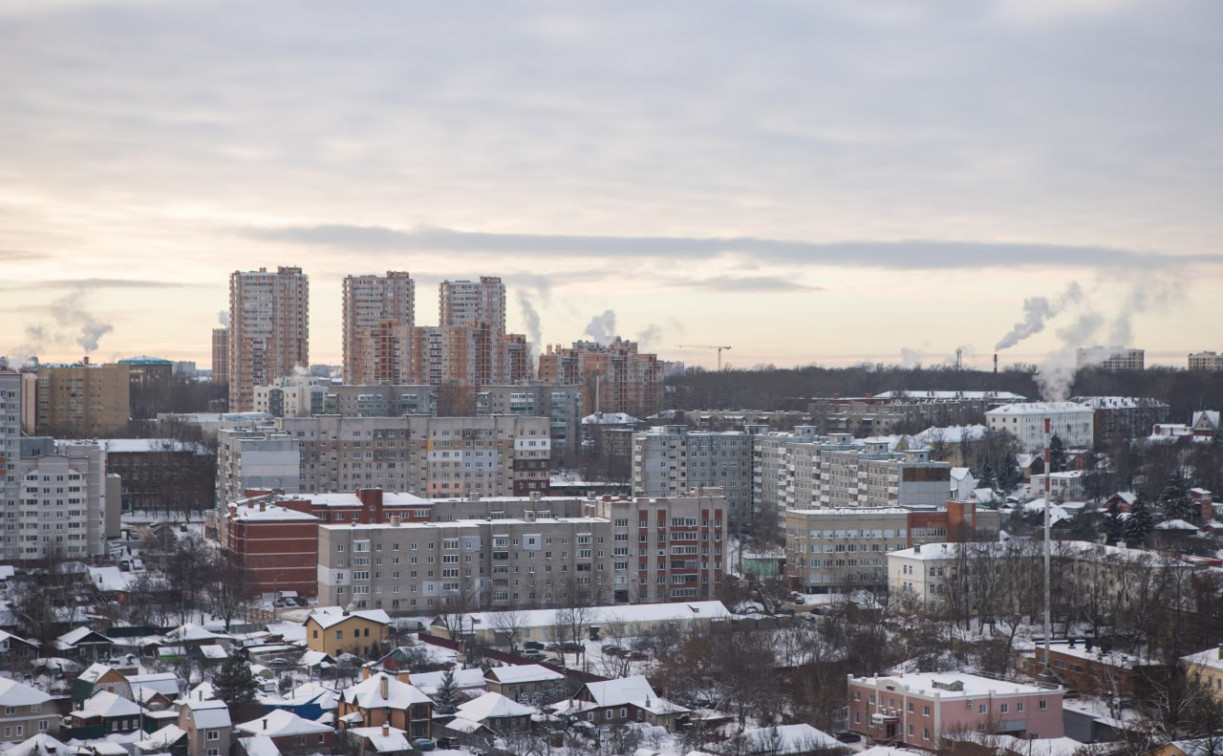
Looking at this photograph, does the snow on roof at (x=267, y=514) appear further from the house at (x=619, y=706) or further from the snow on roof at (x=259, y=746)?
the snow on roof at (x=259, y=746)

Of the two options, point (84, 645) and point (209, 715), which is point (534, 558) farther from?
point (209, 715)

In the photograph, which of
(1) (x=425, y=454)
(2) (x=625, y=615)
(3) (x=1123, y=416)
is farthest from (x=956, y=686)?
(3) (x=1123, y=416)

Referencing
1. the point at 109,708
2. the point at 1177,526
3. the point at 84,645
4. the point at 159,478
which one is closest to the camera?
the point at 109,708

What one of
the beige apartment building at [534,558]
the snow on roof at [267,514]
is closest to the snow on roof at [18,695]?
the beige apartment building at [534,558]

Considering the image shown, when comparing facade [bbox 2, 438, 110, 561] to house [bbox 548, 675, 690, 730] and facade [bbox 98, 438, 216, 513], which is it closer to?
facade [bbox 98, 438, 216, 513]

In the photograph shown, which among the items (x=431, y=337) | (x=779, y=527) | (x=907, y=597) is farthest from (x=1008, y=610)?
(x=431, y=337)

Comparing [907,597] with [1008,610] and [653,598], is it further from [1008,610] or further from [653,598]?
[653,598]

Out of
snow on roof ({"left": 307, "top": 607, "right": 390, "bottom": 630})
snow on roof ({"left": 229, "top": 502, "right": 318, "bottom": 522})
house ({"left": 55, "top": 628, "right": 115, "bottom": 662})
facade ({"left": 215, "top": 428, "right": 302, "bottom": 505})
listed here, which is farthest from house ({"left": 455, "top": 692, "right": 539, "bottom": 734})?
facade ({"left": 215, "top": 428, "right": 302, "bottom": 505})
